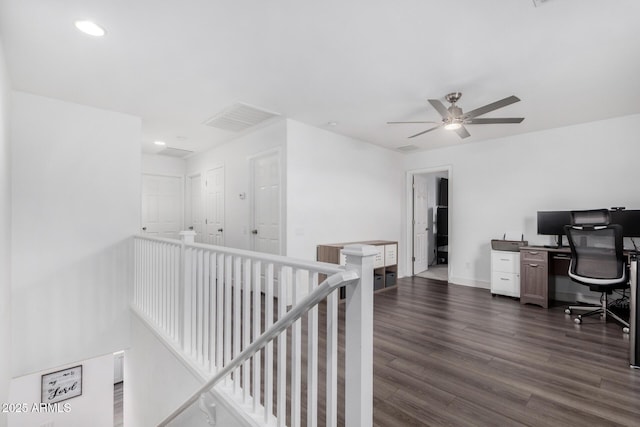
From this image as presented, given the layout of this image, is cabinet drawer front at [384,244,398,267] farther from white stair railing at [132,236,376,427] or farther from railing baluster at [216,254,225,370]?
railing baluster at [216,254,225,370]

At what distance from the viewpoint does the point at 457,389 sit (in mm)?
2080

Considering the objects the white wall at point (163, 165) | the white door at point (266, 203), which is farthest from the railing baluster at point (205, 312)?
the white wall at point (163, 165)

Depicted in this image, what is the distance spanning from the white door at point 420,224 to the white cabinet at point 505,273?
1782mm

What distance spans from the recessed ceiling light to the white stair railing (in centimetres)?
176

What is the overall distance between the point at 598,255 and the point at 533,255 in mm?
828

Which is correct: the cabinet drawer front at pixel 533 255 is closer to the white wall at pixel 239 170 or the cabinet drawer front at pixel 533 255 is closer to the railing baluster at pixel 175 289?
the white wall at pixel 239 170

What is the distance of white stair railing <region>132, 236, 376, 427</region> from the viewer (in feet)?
3.55

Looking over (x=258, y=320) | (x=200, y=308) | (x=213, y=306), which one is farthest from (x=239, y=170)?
(x=258, y=320)

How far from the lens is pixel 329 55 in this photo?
2.50 metres

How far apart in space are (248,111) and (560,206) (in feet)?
16.2

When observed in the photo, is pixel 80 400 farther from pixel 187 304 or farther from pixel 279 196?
pixel 279 196

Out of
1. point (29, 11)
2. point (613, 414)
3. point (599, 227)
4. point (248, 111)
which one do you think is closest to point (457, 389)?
point (613, 414)

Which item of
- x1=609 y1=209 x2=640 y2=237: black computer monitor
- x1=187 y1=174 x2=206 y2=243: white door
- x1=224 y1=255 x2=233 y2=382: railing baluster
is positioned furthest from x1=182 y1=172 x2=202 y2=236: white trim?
x1=609 y1=209 x2=640 y2=237: black computer monitor

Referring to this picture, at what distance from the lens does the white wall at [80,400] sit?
10.7ft
